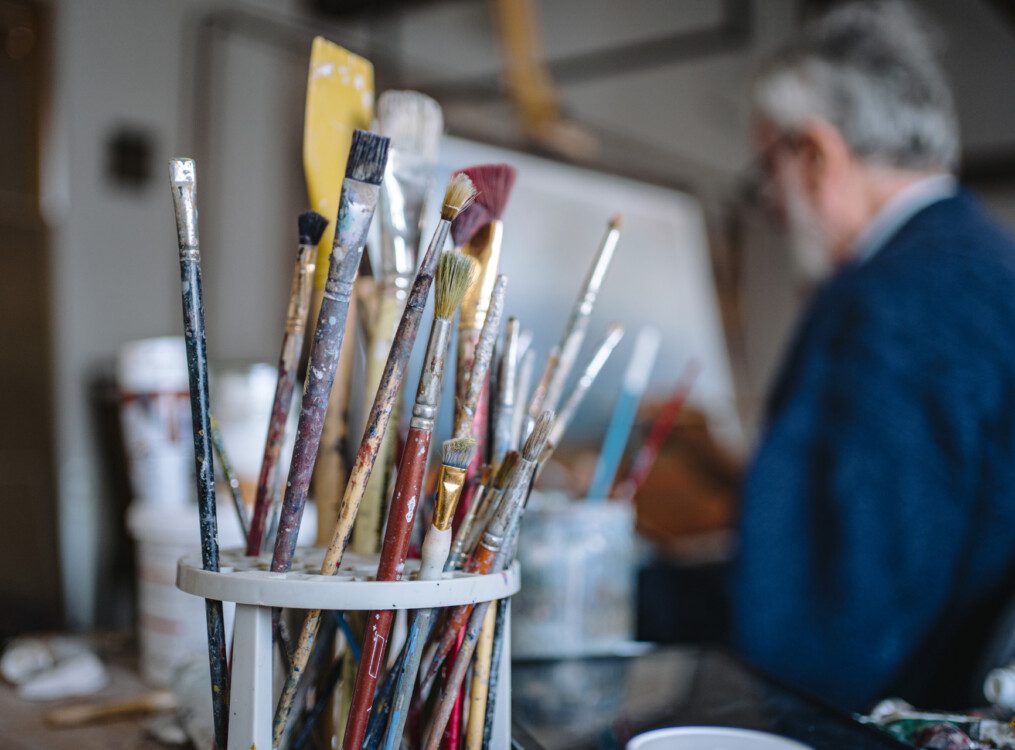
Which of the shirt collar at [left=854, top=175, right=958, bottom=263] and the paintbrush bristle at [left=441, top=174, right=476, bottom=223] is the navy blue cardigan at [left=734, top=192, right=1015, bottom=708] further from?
the paintbrush bristle at [left=441, top=174, right=476, bottom=223]

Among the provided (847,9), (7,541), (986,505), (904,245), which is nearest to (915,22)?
(847,9)

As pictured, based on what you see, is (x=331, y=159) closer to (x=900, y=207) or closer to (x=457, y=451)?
(x=457, y=451)

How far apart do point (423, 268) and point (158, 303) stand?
55.5 inches

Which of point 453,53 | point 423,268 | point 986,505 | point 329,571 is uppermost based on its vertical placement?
point 453,53

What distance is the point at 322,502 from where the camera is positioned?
0.45m

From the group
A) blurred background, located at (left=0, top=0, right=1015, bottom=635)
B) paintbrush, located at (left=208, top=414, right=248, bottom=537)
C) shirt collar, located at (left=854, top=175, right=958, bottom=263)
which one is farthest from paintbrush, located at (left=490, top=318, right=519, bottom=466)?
shirt collar, located at (left=854, top=175, right=958, bottom=263)

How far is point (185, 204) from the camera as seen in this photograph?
334mm

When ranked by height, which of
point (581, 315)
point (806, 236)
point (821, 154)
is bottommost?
point (581, 315)

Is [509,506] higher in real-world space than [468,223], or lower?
lower

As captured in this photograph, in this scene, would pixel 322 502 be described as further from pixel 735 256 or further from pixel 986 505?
pixel 735 256

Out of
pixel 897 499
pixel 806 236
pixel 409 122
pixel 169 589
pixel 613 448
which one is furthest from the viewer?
pixel 806 236

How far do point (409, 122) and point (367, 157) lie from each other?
0.11 metres

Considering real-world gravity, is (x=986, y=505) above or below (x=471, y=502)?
below

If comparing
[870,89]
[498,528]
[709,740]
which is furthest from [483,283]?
[870,89]
